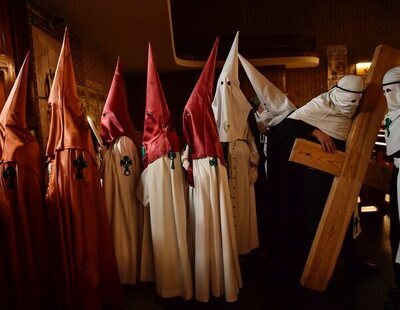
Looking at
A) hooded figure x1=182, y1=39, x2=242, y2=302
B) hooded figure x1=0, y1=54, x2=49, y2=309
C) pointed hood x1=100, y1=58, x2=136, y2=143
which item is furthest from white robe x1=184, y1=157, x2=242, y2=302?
hooded figure x1=0, y1=54, x2=49, y2=309

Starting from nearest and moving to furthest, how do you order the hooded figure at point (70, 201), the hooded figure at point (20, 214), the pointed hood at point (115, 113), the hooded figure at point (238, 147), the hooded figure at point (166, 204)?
the hooded figure at point (20, 214), the hooded figure at point (70, 201), the hooded figure at point (166, 204), the pointed hood at point (115, 113), the hooded figure at point (238, 147)

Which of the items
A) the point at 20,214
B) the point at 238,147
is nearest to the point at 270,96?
the point at 238,147

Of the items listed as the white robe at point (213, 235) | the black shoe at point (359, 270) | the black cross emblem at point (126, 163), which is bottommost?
the black shoe at point (359, 270)

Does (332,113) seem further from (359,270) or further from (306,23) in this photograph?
(306,23)

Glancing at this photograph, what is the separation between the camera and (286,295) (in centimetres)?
209

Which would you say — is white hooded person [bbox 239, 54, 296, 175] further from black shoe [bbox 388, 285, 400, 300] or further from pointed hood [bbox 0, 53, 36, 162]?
pointed hood [bbox 0, 53, 36, 162]

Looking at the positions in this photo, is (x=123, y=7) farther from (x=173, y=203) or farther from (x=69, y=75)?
(x=173, y=203)

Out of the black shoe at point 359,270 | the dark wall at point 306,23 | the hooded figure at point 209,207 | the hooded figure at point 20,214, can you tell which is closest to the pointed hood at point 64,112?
the hooded figure at point 20,214

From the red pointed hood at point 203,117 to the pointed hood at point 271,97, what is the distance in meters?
0.50

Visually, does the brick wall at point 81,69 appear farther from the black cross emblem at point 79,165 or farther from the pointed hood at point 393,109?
the pointed hood at point 393,109

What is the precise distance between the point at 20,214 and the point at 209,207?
106 cm

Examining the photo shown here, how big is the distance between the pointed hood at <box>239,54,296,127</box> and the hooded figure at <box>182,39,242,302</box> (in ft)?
1.66

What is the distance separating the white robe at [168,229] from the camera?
1.97 metres

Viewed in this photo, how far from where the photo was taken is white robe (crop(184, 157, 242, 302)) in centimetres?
192
